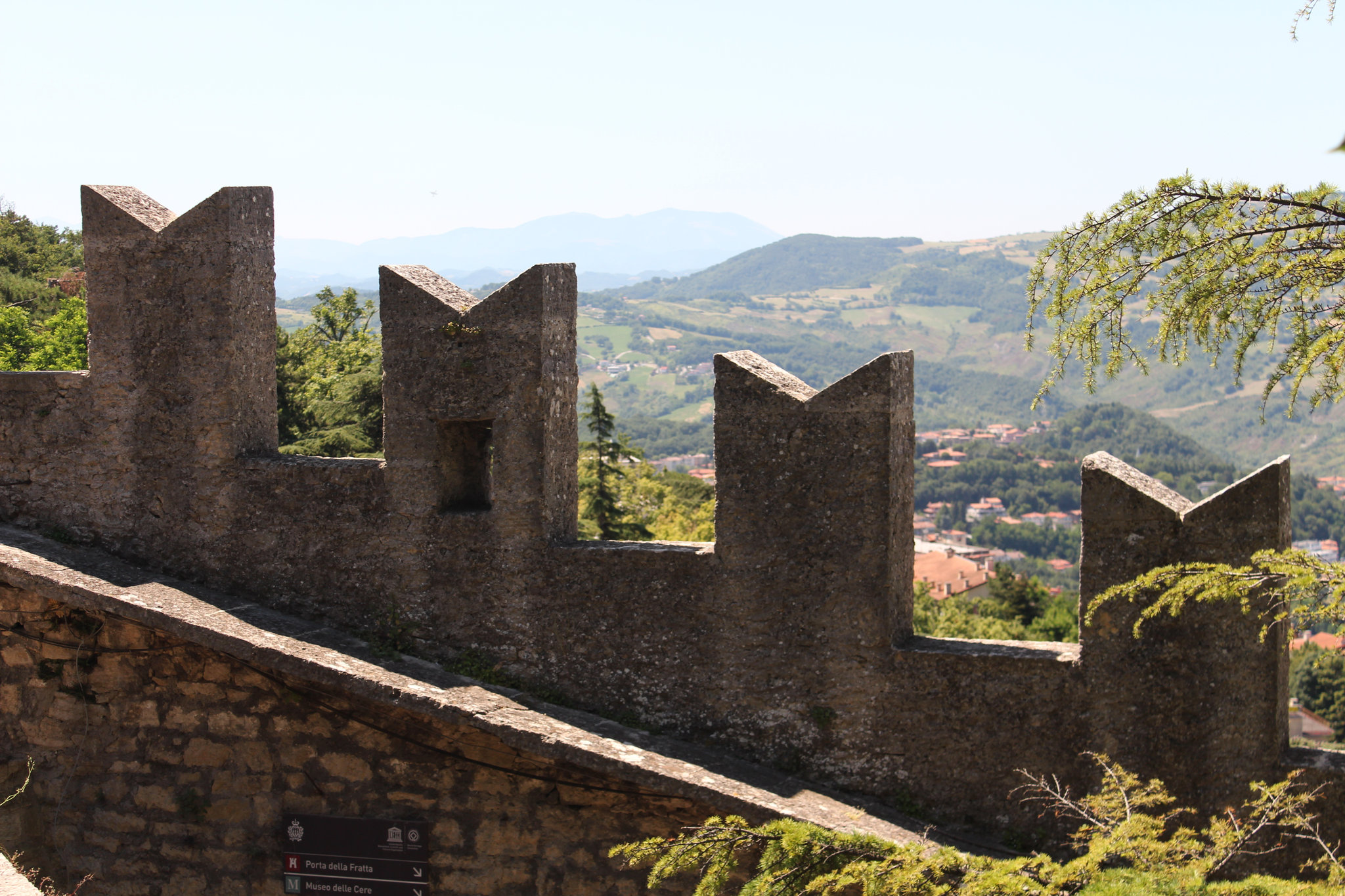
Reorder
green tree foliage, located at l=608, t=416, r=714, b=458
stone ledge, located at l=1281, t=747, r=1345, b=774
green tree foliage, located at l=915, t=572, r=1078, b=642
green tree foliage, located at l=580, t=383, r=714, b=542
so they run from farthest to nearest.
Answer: green tree foliage, located at l=608, t=416, r=714, b=458
green tree foliage, located at l=915, t=572, r=1078, b=642
green tree foliage, located at l=580, t=383, r=714, b=542
stone ledge, located at l=1281, t=747, r=1345, b=774

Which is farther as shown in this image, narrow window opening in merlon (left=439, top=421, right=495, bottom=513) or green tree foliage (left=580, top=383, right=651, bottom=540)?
green tree foliage (left=580, top=383, right=651, bottom=540)

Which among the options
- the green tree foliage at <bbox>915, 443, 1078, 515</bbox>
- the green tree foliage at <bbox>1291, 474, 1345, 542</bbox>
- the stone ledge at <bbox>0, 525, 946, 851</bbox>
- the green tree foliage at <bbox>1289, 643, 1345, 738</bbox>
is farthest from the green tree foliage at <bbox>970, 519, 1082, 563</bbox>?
the stone ledge at <bbox>0, 525, 946, 851</bbox>

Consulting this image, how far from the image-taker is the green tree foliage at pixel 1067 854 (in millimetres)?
4242

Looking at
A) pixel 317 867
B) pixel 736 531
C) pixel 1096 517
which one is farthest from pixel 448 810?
pixel 1096 517

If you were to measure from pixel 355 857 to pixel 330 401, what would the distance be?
6.36 metres

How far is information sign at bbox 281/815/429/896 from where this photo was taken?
5965 mm

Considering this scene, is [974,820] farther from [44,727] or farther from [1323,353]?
[44,727]

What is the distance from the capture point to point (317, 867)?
6.11 meters

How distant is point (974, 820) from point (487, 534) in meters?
2.90

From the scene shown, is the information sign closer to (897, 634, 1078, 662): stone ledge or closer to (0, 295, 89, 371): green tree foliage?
(897, 634, 1078, 662): stone ledge

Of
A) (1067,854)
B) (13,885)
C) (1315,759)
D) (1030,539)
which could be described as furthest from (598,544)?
(1030,539)

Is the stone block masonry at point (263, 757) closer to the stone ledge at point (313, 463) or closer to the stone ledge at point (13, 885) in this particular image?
the stone ledge at point (313, 463)

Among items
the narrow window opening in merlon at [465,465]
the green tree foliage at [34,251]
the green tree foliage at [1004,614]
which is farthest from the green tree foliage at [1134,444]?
the narrow window opening in merlon at [465,465]

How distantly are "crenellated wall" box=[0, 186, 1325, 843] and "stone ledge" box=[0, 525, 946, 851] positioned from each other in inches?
7.7
